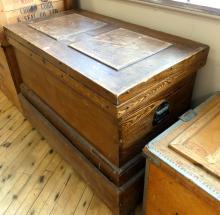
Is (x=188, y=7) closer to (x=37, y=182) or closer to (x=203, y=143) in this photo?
(x=203, y=143)

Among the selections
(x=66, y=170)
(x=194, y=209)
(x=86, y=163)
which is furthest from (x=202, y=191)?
(x=66, y=170)

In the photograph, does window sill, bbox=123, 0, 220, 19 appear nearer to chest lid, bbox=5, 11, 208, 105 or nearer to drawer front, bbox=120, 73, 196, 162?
chest lid, bbox=5, 11, 208, 105

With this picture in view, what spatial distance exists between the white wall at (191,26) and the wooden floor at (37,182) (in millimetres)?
700

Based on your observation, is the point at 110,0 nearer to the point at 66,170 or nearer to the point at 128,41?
the point at 128,41

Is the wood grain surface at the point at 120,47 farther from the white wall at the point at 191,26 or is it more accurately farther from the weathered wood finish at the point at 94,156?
the weathered wood finish at the point at 94,156

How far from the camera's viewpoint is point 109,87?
786 mm

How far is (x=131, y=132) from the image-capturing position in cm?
93

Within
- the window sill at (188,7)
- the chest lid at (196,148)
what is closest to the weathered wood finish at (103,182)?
the chest lid at (196,148)

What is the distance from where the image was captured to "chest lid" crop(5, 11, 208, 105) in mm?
827

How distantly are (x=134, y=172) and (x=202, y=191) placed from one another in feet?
1.29

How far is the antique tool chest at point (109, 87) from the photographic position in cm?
85

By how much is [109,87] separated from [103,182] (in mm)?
506

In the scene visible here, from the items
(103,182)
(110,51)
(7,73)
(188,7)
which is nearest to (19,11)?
(7,73)

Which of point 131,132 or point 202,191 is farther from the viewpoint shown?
point 131,132
